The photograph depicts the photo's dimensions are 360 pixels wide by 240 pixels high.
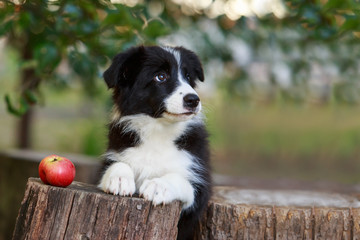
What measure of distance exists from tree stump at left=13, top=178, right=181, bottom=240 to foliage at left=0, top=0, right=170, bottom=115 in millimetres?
1332

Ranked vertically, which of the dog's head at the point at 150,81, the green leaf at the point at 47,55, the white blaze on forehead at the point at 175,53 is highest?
the green leaf at the point at 47,55

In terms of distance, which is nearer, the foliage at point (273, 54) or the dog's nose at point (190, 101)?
the dog's nose at point (190, 101)

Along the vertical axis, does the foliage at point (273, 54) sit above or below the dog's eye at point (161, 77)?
above

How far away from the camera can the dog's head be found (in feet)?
8.67

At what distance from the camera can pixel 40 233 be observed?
232 cm

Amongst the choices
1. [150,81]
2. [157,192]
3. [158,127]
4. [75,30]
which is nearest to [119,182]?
[157,192]

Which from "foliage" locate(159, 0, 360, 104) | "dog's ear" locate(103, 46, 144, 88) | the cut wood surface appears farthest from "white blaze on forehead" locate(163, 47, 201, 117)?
"foliage" locate(159, 0, 360, 104)

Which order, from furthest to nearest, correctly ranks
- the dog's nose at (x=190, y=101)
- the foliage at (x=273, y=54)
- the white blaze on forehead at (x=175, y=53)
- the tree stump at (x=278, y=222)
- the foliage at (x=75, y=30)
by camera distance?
the foliage at (x=273, y=54) < the foliage at (x=75, y=30) < the white blaze on forehead at (x=175, y=53) < the tree stump at (x=278, y=222) < the dog's nose at (x=190, y=101)

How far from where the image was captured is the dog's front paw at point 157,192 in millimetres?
2289

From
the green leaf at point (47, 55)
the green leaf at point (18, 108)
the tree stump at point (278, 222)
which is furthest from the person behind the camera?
the green leaf at point (18, 108)

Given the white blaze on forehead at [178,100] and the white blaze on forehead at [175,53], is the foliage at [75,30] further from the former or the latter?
the white blaze on forehead at [178,100]

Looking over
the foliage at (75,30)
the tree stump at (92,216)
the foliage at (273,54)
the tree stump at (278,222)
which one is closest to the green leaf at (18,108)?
the foliage at (75,30)

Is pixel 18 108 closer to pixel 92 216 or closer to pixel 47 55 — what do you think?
pixel 47 55

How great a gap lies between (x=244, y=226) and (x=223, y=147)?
6.51 metres
